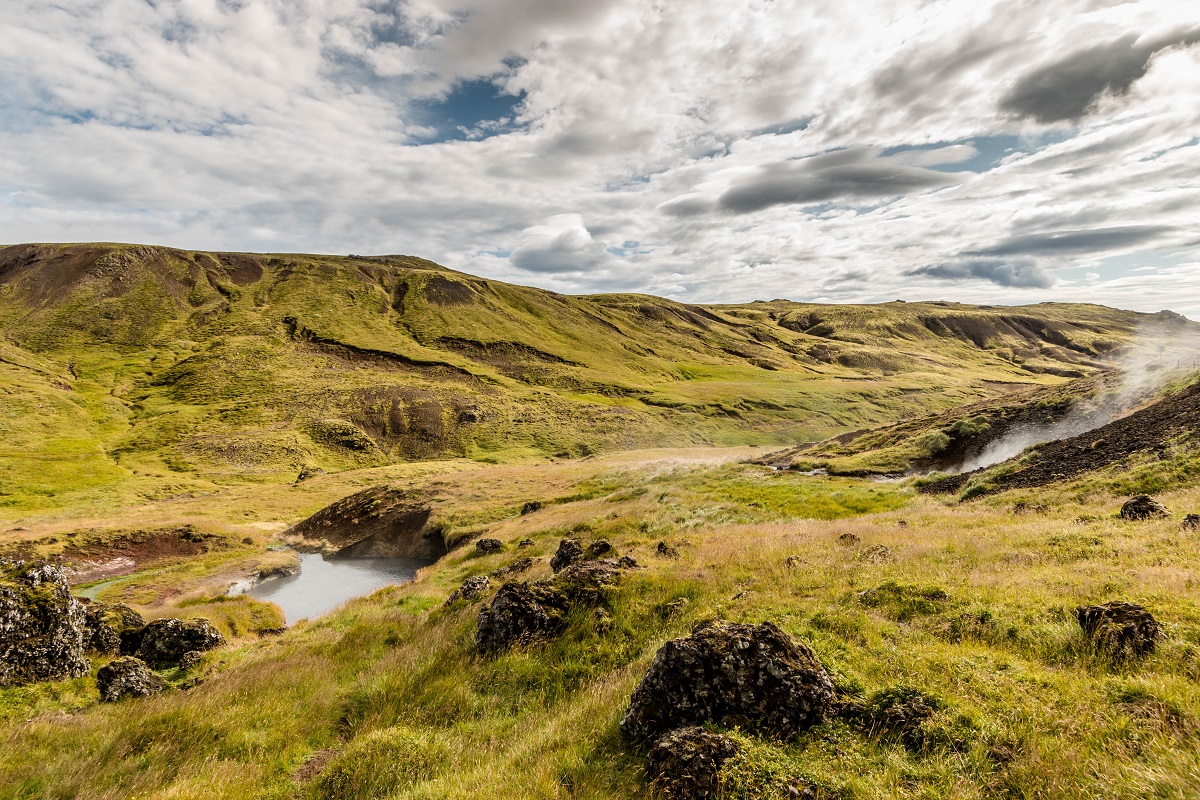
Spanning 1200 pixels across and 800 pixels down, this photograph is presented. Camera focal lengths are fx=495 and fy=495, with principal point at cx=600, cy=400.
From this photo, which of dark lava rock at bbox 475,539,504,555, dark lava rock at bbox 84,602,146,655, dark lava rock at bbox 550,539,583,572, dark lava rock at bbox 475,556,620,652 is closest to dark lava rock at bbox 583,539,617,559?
dark lava rock at bbox 550,539,583,572

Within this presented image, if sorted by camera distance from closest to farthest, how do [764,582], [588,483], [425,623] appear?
[764,582], [425,623], [588,483]

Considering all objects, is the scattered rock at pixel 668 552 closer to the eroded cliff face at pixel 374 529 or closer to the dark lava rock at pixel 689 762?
the dark lava rock at pixel 689 762

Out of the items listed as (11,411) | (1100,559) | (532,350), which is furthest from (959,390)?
(11,411)

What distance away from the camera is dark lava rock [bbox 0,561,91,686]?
42.2ft

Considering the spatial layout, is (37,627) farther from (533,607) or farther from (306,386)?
(306,386)

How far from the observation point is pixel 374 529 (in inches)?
2045

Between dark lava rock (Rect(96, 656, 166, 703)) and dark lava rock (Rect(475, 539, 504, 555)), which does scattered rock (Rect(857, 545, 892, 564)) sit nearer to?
dark lava rock (Rect(96, 656, 166, 703))

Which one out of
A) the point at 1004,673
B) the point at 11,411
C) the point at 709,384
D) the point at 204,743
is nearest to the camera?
the point at 1004,673

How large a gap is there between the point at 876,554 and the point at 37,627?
23.4 meters

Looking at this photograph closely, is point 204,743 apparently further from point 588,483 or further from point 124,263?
point 124,263

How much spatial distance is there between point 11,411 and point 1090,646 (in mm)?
134557

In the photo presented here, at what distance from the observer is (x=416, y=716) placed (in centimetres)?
982

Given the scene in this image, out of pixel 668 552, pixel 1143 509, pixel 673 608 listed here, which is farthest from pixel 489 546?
pixel 1143 509

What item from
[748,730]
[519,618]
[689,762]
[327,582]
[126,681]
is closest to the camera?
[689,762]
